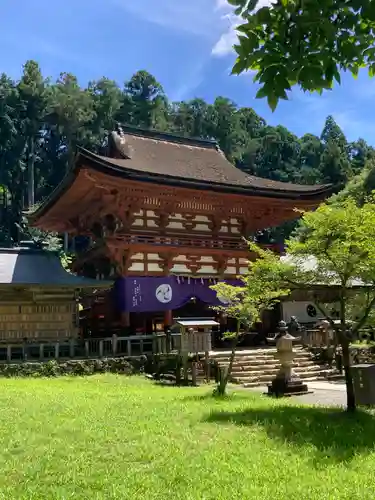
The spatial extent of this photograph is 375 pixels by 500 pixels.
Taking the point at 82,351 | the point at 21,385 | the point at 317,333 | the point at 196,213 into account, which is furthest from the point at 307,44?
the point at 196,213

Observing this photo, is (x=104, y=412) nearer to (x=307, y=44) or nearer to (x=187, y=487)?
(x=187, y=487)

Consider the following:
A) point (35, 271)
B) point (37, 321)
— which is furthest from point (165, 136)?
point (37, 321)

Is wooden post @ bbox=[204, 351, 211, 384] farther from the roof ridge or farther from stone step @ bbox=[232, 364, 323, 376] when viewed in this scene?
the roof ridge

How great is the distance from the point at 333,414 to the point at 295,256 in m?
3.50

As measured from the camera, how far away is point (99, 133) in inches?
2621

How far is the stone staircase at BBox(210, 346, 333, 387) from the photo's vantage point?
717 inches

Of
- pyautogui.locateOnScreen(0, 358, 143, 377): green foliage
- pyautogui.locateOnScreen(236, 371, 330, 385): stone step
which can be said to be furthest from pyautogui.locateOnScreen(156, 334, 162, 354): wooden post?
pyautogui.locateOnScreen(236, 371, 330, 385): stone step

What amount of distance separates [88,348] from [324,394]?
8906 mm

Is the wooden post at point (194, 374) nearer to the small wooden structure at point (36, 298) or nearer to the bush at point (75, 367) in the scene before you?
the bush at point (75, 367)

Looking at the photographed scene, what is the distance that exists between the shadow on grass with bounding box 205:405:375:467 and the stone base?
3.33 m

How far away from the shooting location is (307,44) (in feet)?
12.2

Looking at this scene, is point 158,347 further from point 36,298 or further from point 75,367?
point 36,298

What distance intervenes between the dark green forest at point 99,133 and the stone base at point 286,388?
3452 centimetres

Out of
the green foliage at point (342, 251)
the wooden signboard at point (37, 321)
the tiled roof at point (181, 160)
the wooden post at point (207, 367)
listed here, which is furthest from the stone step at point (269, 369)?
the tiled roof at point (181, 160)
